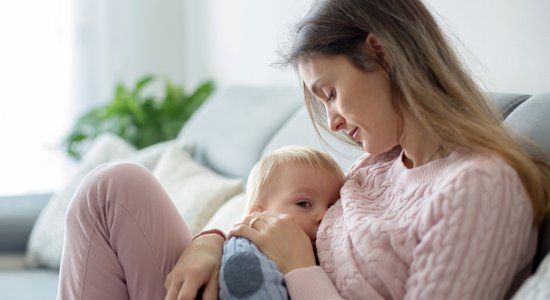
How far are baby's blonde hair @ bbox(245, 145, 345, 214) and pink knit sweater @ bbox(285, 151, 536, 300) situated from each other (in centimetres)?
19

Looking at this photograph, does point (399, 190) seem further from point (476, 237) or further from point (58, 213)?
point (58, 213)

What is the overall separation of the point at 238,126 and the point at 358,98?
1312mm

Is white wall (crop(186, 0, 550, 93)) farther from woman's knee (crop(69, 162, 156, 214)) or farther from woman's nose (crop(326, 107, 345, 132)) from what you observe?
woman's knee (crop(69, 162, 156, 214))

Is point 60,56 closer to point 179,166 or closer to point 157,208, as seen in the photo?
point 179,166

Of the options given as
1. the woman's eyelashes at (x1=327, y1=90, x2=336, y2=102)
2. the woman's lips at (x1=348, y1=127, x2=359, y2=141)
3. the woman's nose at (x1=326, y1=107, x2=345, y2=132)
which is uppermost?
the woman's eyelashes at (x1=327, y1=90, x2=336, y2=102)

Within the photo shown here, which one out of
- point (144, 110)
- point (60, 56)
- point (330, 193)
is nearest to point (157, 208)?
point (330, 193)

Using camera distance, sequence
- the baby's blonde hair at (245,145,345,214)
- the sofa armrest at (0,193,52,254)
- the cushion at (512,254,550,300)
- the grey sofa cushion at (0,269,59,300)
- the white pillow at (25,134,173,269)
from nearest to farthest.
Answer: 1. the cushion at (512,254,550,300)
2. the baby's blonde hair at (245,145,345,214)
3. the grey sofa cushion at (0,269,59,300)
4. the white pillow at (25,134,173,269)
5. the sofa armrest at (0,193,52,254)

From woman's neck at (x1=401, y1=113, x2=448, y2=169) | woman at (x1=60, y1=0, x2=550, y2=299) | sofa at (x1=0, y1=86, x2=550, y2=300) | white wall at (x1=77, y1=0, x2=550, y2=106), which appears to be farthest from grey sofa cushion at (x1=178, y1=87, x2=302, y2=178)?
woman's neck at (x1=401, y1=113, x2=448, y2=169)

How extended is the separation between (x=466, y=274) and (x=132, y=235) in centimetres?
67

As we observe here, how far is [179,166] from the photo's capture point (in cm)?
265

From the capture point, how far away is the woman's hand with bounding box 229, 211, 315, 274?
1.44 meters

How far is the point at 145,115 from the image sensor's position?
367cm

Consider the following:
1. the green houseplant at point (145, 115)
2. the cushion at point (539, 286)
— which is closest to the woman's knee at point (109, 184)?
the cushion at point (539, 286)

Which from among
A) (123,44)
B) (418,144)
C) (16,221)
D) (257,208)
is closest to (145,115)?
(123,44)
